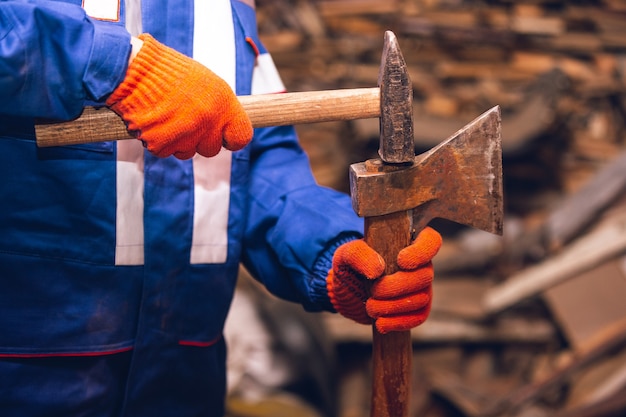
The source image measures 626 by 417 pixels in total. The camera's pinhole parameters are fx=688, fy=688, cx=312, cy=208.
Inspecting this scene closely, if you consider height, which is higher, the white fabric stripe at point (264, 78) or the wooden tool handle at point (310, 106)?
the white fabric stripe at point (264, 78)

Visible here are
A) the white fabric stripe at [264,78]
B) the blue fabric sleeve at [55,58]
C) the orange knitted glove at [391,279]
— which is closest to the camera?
the blue fabric sleeve at [55,58]

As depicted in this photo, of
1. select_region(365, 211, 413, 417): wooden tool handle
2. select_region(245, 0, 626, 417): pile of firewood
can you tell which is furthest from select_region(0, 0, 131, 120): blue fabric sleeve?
A: select_region(245, 0, 626, 417): pile of firewood

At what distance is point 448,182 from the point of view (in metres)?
1.43

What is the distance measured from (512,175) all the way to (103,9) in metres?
3.41

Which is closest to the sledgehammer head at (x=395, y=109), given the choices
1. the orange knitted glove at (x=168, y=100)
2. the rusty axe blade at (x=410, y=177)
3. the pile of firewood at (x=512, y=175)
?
the rusty axe blade at (x=410, y=177)

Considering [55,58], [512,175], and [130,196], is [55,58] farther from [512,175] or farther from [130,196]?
[512,175]

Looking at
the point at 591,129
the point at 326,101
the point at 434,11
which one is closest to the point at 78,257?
the point at 326,101

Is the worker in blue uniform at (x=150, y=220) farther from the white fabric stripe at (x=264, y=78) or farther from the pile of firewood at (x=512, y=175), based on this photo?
the pile of firewood at (x=512, y=175)

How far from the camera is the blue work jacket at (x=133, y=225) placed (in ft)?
3.92

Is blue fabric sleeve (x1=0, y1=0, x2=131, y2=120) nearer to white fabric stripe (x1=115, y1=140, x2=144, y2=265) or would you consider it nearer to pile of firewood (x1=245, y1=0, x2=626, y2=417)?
white fabric stripe (x1=115, y1=140, x2=144, y2=265)

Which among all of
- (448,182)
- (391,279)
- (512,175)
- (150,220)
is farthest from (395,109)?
(512,175)

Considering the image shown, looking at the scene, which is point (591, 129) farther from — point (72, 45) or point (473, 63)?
point (72, 45)

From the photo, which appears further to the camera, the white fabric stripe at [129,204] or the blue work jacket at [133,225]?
the white fabric stripe at [129,204]

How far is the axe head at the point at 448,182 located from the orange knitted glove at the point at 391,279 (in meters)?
0.06
